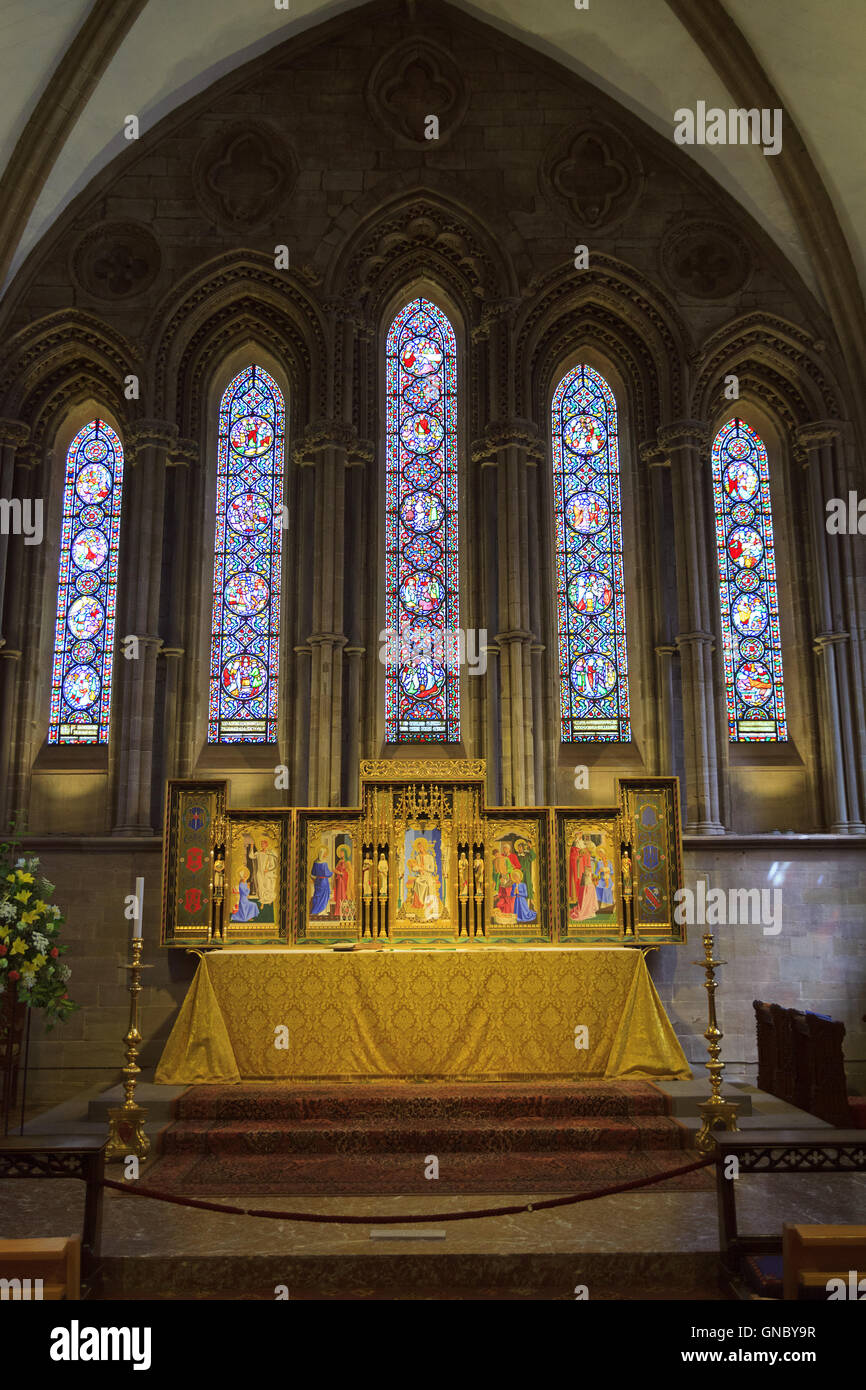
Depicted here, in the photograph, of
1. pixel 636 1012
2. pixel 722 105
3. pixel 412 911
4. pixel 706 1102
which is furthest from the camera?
pixel 722 105

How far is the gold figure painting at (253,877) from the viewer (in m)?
10.4

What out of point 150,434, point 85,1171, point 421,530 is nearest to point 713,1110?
point 85,1171

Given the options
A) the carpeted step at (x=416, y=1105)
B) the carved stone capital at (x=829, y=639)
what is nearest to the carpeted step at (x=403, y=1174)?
the carpeted step at (x=416, y=1105)

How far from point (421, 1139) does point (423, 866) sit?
9.86 ft

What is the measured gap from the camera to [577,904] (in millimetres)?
10586

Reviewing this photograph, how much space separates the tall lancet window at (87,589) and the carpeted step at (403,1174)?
6453 millimetres

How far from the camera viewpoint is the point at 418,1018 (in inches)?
360

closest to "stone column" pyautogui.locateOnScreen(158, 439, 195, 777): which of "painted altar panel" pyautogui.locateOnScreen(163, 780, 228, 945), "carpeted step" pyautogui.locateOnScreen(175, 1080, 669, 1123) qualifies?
"painted altar panel" pyautogui.locateOnScreen(163, 780, 228, 945)

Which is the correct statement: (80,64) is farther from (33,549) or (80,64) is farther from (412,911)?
(412,911)

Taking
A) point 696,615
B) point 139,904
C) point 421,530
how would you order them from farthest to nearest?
point 421,530 < point 696,615 < point 139,904

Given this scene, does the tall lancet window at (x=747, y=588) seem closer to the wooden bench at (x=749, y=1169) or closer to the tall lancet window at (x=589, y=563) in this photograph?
the tall lancet window at (x=589, y=563)

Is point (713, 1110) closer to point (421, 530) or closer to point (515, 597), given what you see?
point (515, 597)

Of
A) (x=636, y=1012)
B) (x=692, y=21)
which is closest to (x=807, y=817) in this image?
(x=636, y=1012)
